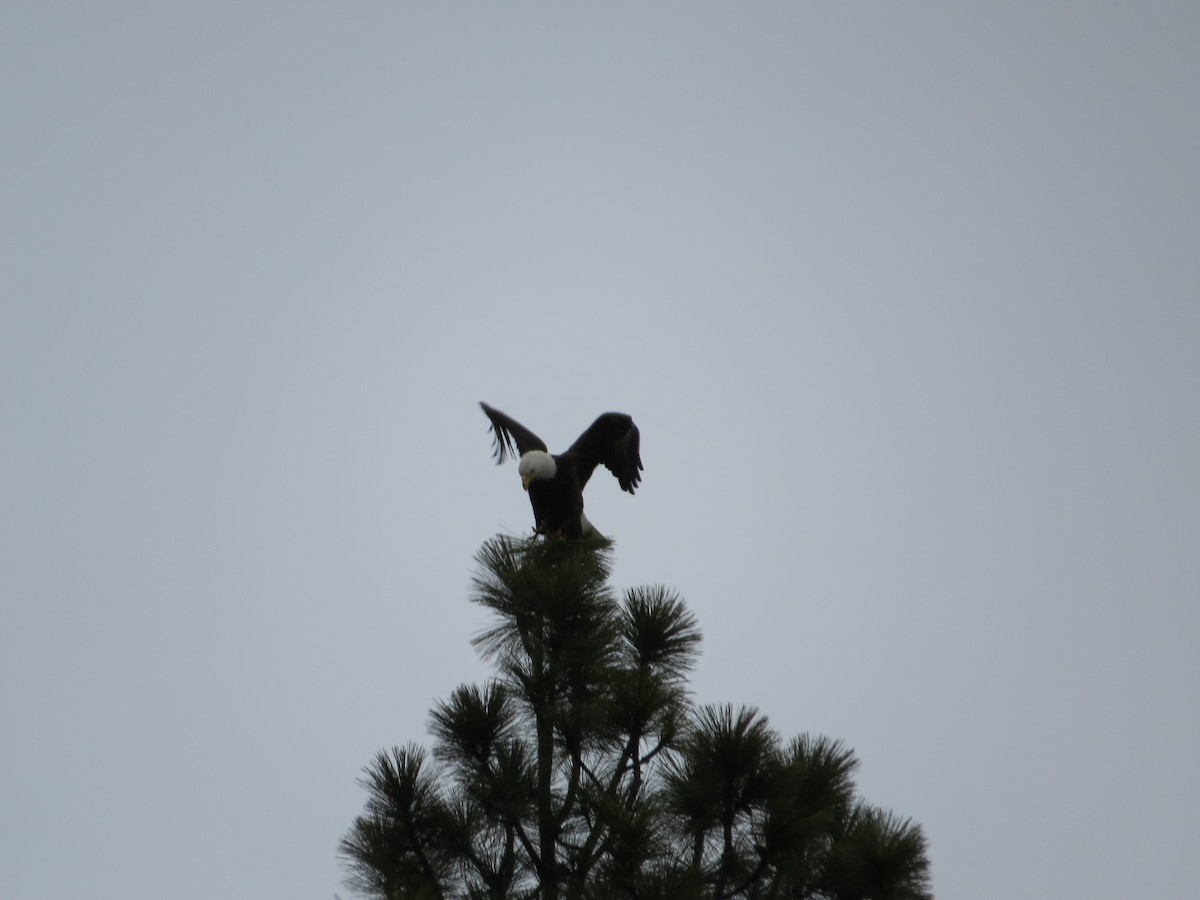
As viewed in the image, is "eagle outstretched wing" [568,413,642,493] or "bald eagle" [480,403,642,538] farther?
"eagle outstretched wing" [568,413,642,493]

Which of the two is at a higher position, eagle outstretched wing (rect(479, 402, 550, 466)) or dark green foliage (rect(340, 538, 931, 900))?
eagle outstretched wing (rect(479, 402, 550, 466))

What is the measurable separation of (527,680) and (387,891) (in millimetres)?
1105

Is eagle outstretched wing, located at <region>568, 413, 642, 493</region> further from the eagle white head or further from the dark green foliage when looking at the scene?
the dark green foliage

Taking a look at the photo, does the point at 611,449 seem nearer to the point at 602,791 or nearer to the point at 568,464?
the point at 568,464

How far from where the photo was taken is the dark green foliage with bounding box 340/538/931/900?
15.0ft

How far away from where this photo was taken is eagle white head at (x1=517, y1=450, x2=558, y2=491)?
6.66 meters

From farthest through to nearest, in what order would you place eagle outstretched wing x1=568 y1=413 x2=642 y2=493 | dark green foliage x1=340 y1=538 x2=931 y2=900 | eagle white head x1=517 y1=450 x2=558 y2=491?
eagle outstretched wing x1=568 y1=413 x2=642 y2=493 < eagle white head x1=517 y1=450 x2=558 y2=491 < dark green foliage x1=340 y1=538 x2=931 y2=900

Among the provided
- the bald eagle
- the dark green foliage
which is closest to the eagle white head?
the bald eagle

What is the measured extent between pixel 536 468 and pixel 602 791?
89.3 inches

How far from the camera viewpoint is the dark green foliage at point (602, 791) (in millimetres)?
4578

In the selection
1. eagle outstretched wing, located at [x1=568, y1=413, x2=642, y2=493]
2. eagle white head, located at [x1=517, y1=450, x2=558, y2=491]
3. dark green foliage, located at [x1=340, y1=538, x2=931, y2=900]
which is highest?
eagle outstretched wing, located at [x1=568, y1=413, x2=642, y2=493]

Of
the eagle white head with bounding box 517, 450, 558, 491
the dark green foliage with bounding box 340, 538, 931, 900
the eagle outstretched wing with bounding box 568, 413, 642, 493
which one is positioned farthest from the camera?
the eagle outstretched wing with bounding box 568, 413, 642, 493

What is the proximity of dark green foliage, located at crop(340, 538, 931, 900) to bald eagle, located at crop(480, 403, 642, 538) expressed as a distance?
1156mm

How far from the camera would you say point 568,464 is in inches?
276
